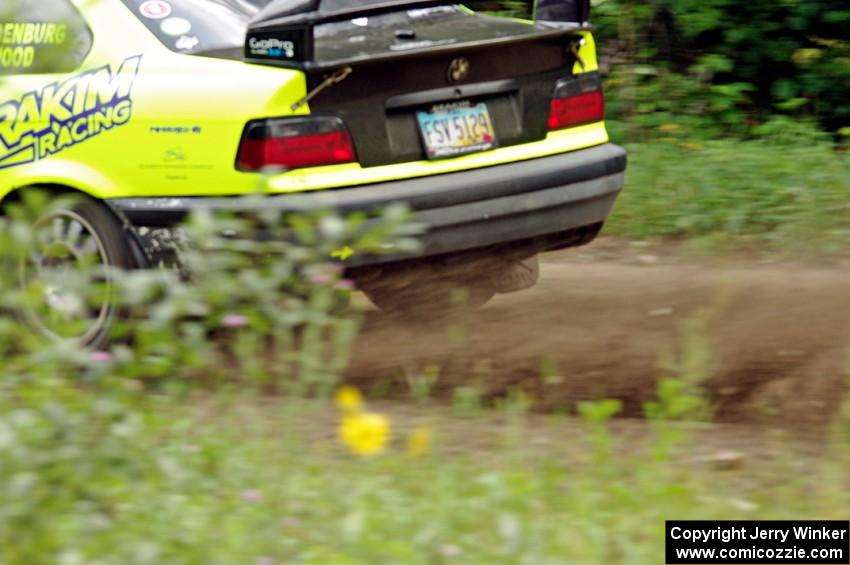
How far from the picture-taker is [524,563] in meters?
3.28

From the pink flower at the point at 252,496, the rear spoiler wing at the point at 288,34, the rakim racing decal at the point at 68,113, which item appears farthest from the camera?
the rakim racing decal at the point at 68,113

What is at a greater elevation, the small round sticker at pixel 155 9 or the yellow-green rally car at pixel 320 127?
the small round sticker at pixel 155 9

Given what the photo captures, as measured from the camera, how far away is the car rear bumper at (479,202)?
506 centimetres

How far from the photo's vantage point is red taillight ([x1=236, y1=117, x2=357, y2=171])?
5000mm

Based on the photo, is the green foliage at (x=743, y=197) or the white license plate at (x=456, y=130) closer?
the white license plate at (x=456, y=130)

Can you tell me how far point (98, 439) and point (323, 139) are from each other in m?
2.10

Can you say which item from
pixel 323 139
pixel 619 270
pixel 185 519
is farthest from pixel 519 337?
pixel 185 519

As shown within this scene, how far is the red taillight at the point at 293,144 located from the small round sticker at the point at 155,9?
77cm

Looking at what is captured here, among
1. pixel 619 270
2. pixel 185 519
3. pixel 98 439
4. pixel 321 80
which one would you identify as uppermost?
pixel 321 80

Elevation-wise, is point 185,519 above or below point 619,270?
above

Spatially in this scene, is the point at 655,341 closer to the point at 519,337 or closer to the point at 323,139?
the point at 519,337

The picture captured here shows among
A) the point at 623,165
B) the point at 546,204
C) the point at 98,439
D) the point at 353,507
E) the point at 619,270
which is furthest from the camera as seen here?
the point at 619,270

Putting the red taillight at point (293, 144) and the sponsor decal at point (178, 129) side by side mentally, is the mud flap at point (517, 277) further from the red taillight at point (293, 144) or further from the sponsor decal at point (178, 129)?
the sponsor decal at point (178, 129)

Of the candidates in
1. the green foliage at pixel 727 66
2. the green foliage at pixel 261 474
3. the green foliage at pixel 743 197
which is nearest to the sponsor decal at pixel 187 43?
the green foliage at pixel 261 474
